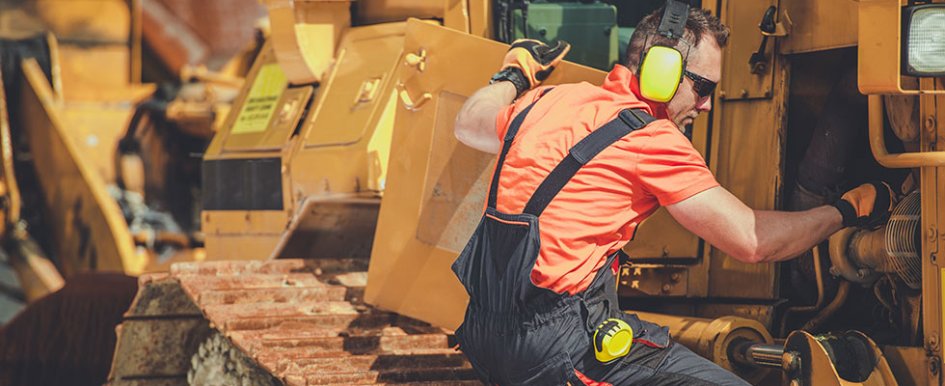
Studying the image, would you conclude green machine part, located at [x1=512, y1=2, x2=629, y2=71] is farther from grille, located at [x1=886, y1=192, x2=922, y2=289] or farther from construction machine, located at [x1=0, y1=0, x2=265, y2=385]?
construction machine, located at [x1=0, y1=0, x2=265, y2=385]

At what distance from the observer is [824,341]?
383cm

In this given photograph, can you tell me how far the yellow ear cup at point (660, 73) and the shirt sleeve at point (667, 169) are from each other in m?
0.17

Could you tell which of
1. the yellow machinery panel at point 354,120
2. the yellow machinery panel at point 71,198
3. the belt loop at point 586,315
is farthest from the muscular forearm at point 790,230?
the yellow machinery panel at point 71,198

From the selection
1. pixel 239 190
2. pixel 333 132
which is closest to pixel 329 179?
pixel 333 132

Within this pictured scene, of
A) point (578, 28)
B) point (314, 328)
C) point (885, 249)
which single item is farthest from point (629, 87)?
point (578, 28)

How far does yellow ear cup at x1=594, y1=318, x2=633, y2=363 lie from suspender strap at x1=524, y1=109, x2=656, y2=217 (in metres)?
0.32

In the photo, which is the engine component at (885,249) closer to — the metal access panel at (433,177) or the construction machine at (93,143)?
the metal access panel at (433,177)

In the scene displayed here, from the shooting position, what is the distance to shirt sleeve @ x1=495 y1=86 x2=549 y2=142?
3.87m

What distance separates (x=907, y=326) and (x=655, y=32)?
40.6 inches

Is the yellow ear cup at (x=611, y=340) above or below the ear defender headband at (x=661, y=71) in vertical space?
below

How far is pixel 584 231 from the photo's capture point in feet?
11.8

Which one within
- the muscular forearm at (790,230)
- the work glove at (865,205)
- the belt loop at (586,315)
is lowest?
the belt loop at (586,315)

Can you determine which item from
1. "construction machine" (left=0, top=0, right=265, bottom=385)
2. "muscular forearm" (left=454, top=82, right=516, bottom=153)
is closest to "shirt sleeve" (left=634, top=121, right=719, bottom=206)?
"muscular forearm" (left=454, top=82, right=516, bottom=153)

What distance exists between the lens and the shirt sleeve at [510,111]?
12.7ft
